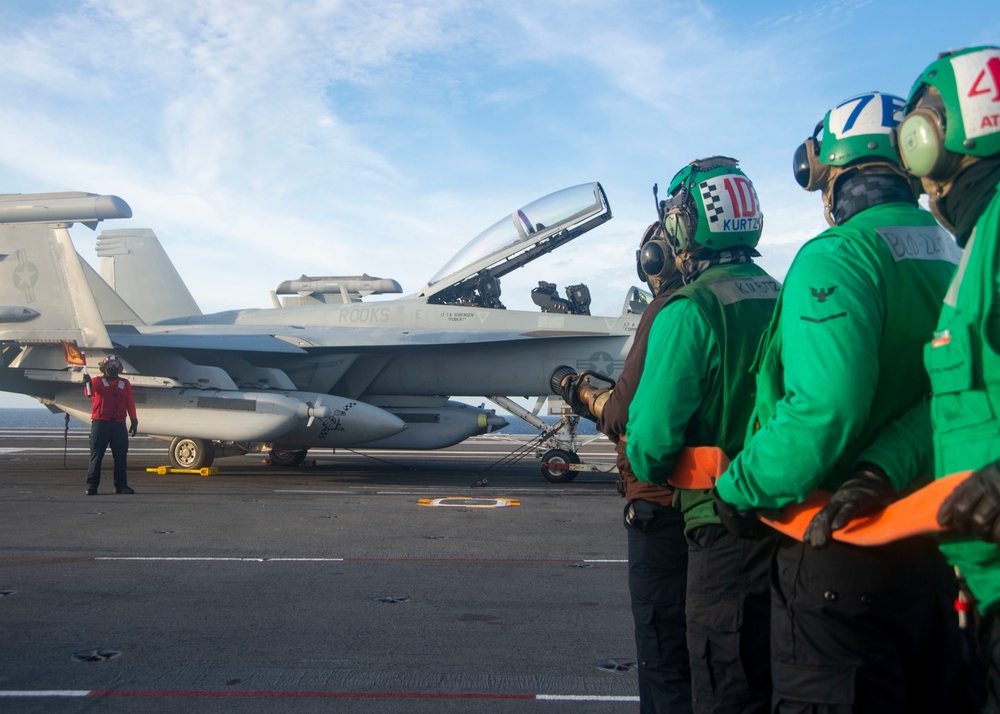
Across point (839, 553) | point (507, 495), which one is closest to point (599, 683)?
point (839, 553)

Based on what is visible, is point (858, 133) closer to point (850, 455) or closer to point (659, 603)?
point (850, 455)

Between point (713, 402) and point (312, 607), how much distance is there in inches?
133

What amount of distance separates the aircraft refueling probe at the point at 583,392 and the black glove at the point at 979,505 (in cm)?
179

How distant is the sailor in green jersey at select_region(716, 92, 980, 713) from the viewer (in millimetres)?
1857

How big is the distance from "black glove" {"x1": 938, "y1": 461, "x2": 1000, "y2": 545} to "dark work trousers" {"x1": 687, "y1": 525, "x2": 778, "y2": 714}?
867 mm

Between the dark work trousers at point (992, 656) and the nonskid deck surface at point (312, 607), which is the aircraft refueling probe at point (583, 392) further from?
the dark work trousers at point (992, 656)

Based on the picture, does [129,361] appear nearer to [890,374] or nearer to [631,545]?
[631,545]

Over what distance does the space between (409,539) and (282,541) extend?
3.81ft

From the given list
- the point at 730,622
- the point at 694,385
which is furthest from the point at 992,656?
the point at 694,385

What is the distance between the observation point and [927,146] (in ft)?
5.81

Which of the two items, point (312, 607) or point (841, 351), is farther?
point (312, 607)

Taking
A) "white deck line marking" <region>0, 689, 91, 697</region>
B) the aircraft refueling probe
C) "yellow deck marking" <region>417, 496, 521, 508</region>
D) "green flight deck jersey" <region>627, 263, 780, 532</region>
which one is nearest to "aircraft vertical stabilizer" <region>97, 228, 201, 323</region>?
"yellow deck marking" <region>417, 496, 521, 508</region>

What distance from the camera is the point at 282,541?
23.9 feet

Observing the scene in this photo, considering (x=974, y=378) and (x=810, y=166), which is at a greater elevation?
(x=810, y=166)
